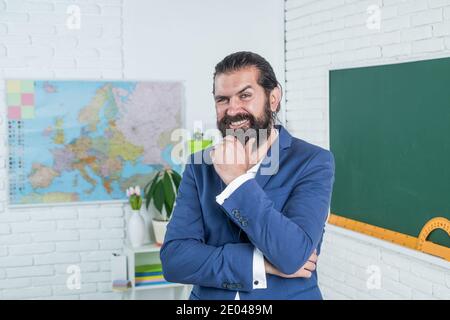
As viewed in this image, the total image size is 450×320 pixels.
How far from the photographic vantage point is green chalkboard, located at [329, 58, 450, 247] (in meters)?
2.69

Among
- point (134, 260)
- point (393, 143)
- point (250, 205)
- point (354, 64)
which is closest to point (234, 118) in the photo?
point (250, 205)

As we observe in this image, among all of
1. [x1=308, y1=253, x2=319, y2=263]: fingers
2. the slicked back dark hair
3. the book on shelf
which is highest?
the slicked back dark hair

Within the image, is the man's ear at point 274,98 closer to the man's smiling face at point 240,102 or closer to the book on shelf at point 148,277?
the man's smiling face at point 240,102

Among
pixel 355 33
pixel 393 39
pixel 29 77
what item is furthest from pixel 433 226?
pixel 29 77

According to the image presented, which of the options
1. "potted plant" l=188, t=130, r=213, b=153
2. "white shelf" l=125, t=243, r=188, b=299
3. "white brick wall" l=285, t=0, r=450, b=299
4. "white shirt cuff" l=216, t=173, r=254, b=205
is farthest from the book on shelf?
"white shirt cuff" l=216, t=173, r=254, b=205

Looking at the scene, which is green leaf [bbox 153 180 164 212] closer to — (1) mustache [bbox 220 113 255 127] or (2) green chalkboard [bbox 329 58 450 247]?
(2) green chalkboard [bbox 329 58 450 247]

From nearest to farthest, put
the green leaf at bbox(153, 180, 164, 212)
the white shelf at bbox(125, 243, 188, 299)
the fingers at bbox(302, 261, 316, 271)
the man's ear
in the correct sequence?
the fingers at bbox(302, 261, 316, 271) → the man's ear → the white shelf at bbox(125, 243, 188, 299) → the green leaf at bbox(153, 180, 164, 212)

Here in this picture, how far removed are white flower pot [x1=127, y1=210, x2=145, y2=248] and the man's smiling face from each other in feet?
→ 7.60

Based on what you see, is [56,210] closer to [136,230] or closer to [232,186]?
[136,230]

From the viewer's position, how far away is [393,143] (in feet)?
9.89

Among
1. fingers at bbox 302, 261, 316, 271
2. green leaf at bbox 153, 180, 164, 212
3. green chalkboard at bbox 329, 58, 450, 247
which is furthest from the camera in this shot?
green leaf at bbox 153, 180, 164, 212

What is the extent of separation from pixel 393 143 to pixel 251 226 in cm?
180
